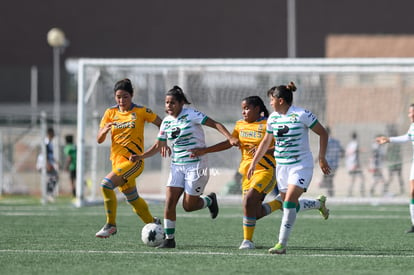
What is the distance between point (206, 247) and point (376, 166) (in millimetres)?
11210

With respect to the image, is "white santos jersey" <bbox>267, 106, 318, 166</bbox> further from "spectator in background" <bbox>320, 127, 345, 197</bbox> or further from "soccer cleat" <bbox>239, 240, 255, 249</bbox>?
"spectator in background" <bbox>320, 127, 345, 197</bbox>

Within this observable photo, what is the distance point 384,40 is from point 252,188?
98.3 ft

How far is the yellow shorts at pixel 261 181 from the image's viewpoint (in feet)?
36.0

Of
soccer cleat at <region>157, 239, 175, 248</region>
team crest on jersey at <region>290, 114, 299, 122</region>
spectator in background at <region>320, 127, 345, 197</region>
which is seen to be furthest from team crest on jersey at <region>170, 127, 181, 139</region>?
spectator in background at <region>320, 127, 345, 197</region>

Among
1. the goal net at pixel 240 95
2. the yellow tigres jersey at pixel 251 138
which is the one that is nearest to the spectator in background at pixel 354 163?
the goal net at pixel 240 95

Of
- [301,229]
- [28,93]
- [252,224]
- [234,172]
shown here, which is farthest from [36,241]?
[28,93]

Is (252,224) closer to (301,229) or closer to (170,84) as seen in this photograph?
(301,229)

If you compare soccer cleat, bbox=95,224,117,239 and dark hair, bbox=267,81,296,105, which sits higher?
dark hair, bbox=267,81,296,105

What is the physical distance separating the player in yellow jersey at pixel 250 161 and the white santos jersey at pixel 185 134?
125 millimetres

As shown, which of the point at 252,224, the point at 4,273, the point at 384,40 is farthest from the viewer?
the point at 384,40

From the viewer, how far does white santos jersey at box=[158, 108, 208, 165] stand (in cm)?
1105

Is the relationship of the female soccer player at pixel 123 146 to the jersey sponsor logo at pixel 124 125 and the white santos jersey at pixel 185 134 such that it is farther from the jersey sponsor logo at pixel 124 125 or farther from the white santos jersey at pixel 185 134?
the white santos jersey at pixel 185 134

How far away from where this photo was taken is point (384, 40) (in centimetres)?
3969

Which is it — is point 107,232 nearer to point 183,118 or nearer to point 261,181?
point 183,118
